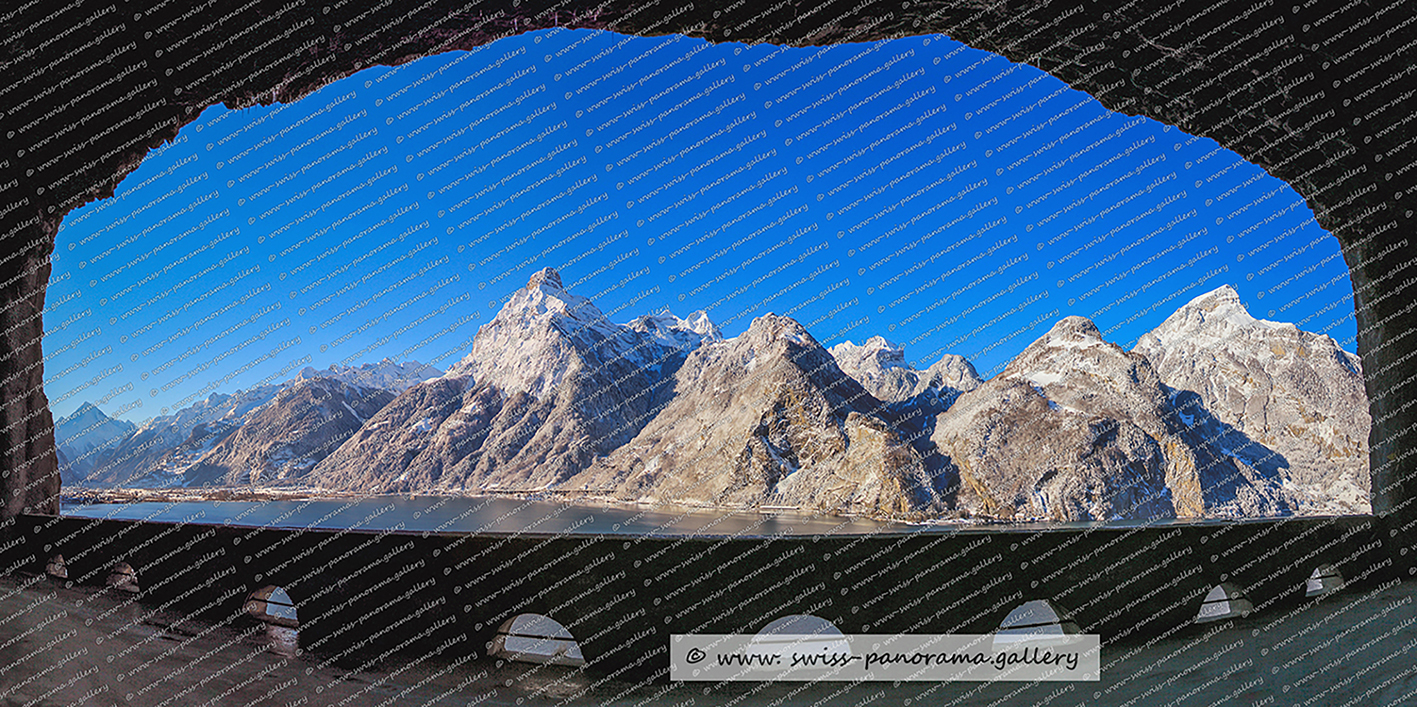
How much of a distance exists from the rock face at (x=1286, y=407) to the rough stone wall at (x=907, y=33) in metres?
175

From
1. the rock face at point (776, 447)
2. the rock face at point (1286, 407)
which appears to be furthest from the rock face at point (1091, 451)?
the rock face at point (776, 447)

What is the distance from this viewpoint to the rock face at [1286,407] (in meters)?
143

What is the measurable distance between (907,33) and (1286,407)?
205308mm

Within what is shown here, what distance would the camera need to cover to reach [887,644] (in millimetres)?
4582

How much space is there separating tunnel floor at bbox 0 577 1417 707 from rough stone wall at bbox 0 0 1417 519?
232 centimetres

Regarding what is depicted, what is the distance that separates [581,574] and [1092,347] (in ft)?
591

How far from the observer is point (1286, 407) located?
527 feet

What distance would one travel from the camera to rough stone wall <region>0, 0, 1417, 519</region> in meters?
5.20

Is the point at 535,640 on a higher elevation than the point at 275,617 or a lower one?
lower

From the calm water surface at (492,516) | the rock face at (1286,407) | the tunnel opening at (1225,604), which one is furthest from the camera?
the rock face at (1286,407)

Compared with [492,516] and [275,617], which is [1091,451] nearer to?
[492,516]

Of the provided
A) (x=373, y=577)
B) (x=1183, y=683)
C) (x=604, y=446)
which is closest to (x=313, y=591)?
(x=373, y=577)

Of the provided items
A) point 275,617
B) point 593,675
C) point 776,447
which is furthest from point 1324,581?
point 776,447

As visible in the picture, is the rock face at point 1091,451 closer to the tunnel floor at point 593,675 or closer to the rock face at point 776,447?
the rock face at point 776,447
